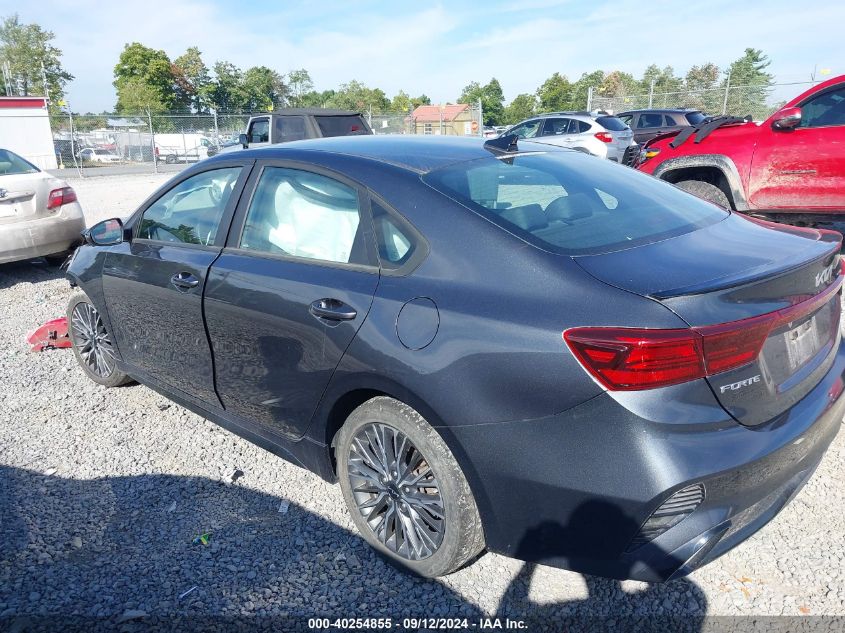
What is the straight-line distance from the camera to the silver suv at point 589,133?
52.8 ft

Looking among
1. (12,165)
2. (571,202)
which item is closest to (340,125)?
(12,165)

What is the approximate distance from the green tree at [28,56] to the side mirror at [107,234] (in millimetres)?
85049

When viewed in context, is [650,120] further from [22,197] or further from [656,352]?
[656,352]

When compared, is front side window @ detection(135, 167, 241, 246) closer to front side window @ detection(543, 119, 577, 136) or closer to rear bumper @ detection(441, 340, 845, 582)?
rear bumper @ detection(441, 340, 845, 582)

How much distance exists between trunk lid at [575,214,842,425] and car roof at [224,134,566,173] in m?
0.93

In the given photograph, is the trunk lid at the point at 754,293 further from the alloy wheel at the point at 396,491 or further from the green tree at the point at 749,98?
the green tree at the point at 749,98

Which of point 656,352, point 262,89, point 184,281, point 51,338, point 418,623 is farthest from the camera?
point 262,89

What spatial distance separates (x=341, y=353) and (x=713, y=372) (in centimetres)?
131

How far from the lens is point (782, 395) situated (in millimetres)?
2107

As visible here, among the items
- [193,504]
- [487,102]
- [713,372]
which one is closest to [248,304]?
[193,504]

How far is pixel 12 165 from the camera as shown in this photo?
742 centimetres

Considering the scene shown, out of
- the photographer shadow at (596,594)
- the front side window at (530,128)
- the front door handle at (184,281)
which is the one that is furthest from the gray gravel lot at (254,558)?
the front side window at (530,128)

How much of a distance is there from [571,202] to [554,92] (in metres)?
81.1

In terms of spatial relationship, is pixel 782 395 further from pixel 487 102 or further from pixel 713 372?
pixel 487 102
